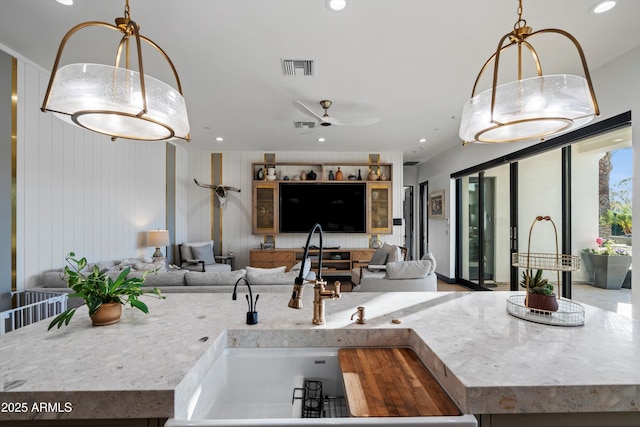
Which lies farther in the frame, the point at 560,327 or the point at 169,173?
the point at 169,173

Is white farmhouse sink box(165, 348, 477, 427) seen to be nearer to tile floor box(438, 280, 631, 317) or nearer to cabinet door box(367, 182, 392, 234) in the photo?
tile floor box(438, 280, 631, 317)

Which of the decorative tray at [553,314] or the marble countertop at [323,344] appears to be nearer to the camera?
the marble countertop at [323,344]

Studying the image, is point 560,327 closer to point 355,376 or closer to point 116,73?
point 355,376

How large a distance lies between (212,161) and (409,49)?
4.66 m

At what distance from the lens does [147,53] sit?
2445mm

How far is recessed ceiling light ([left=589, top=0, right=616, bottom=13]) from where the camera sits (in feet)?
6.05

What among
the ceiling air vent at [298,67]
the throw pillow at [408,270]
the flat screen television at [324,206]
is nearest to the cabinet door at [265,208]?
the flat screen television at [324,206]

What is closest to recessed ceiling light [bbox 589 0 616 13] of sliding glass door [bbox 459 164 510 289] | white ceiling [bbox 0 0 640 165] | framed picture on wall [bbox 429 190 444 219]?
white ceiling [bbox 0 0 640 165]

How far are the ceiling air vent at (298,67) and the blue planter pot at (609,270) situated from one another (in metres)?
3.33

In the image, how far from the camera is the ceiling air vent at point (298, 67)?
255cm

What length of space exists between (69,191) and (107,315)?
2.66 m

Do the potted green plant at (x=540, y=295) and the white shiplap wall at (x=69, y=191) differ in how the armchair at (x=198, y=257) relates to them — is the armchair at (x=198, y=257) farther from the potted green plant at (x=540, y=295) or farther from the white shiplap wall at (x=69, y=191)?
the potted green plant at (x=540, y=295)

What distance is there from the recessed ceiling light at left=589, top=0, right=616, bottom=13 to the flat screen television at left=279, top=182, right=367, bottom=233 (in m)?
4.10

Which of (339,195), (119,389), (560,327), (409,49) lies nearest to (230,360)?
(119,389)
